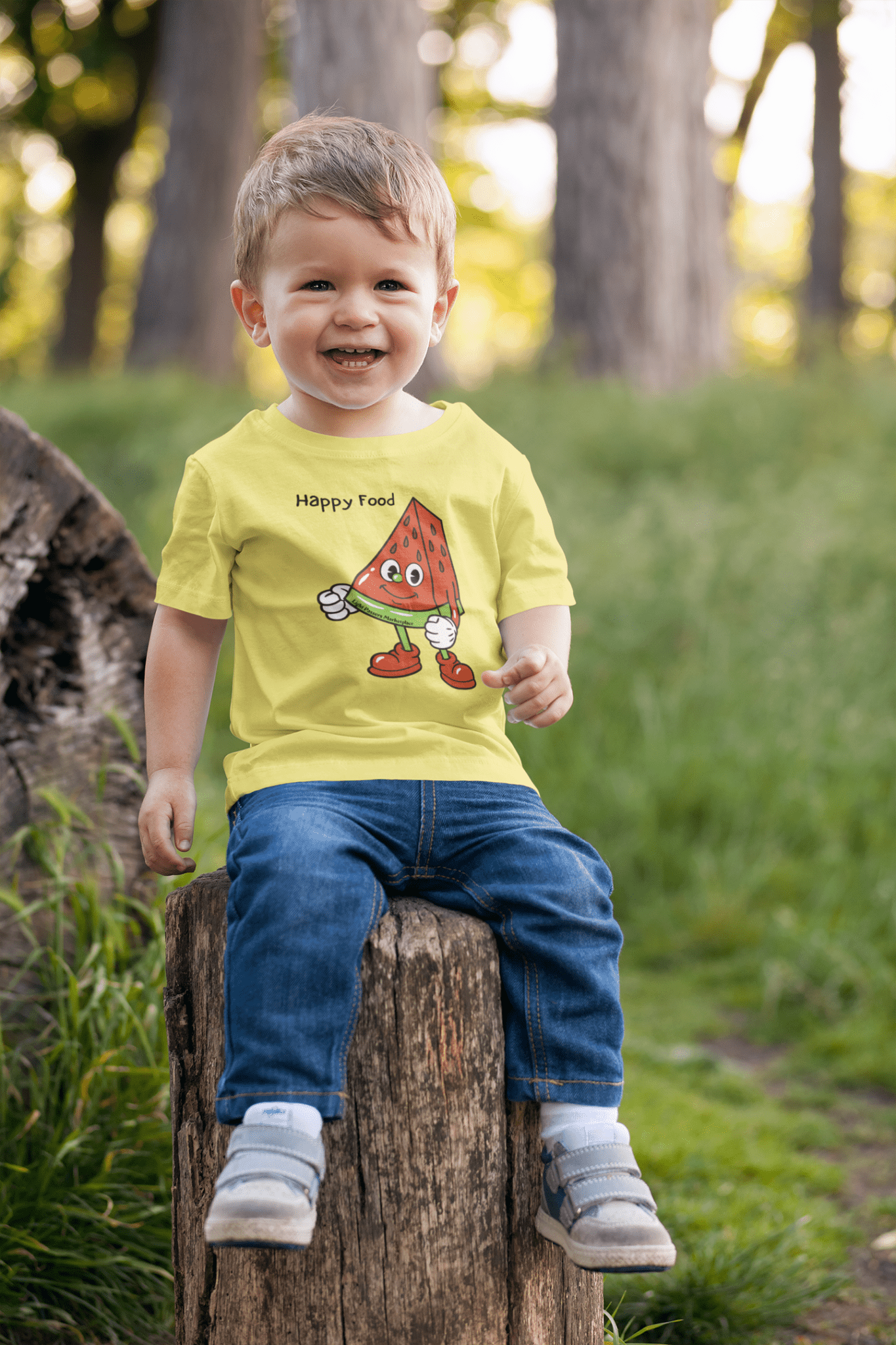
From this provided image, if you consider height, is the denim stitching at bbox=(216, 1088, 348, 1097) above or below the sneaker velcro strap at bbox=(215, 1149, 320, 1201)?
above

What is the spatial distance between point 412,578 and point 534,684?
0.26 m

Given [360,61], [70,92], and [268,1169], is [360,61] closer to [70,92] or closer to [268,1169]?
[268,1169]

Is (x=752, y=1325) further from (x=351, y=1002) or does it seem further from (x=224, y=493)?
(x=224, y=493)

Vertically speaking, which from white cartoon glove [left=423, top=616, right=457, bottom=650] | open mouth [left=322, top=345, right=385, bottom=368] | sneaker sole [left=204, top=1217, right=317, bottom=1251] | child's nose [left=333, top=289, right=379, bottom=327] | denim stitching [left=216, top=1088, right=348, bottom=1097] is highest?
child's nose [left=333, top=289, right=379, bottom=327]

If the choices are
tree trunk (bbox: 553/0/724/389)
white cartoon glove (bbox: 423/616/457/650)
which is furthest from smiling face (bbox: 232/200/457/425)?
tree trunk (bbox: 553/0/724/389)

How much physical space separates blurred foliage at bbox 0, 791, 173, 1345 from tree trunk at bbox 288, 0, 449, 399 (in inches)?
161

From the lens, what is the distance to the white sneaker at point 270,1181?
1.35 metres

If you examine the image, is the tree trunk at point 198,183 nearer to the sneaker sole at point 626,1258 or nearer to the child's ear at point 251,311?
the child's ear at point 251,311

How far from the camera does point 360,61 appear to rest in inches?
210

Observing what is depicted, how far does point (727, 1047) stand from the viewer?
3.83 meters

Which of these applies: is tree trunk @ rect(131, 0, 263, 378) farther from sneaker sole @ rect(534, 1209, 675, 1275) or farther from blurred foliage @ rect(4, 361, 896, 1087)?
sneaker sole @ rect(534, 1209, 675, 1275)

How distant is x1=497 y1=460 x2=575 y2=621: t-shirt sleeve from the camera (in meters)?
1.81

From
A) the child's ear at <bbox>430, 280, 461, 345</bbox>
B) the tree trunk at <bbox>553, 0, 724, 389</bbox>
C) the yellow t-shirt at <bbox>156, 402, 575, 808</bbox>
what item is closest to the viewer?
the yellow t-shirt at <bbox>156, 402, 575, 808</bbox>

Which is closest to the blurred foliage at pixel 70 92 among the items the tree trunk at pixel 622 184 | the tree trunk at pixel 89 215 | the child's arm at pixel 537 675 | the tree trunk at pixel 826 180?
the tree trunk at pixel 89 215
